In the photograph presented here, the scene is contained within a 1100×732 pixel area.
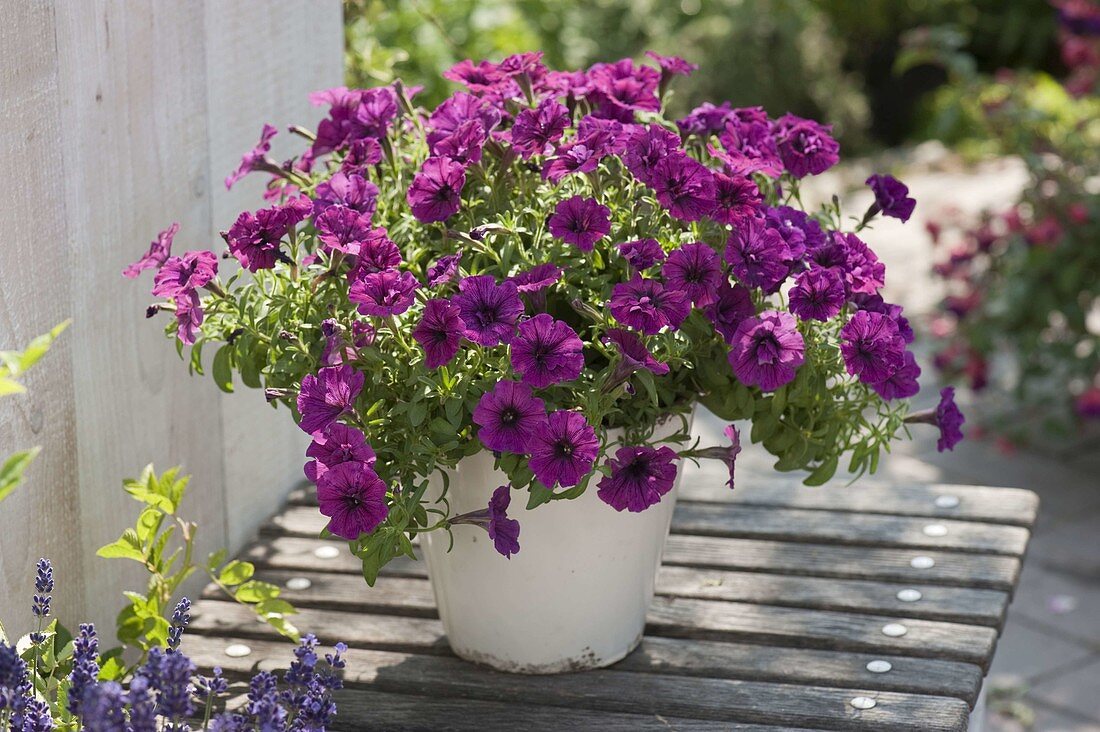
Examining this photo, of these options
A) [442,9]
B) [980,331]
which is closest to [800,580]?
[980,331]

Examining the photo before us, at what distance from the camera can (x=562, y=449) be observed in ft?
3.87

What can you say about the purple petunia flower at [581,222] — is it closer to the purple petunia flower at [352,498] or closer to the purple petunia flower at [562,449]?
the purple petunia flower at [562,449]

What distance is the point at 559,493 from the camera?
4.14 feet

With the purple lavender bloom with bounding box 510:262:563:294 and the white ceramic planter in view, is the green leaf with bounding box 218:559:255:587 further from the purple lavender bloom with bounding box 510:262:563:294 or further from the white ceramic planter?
the purple lavender bloom with bounding box 510:262:563:294

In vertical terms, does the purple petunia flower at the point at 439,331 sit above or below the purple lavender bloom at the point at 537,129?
below

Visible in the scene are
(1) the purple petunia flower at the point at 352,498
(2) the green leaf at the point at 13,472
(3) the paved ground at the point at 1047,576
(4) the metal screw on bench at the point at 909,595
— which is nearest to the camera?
(2) the green leaf at the point at 13,472

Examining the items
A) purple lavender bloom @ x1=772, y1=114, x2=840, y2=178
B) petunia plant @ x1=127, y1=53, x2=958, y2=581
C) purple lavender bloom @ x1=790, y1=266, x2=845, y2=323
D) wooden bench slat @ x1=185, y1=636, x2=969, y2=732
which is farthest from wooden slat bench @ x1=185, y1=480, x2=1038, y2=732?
purple lavender bloom @ x1=772, y1=114, x2=840, y2=178

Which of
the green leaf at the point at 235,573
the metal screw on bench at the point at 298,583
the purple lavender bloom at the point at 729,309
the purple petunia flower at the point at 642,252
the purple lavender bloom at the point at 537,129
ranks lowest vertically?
the metal screw on bench at the point at 298,583

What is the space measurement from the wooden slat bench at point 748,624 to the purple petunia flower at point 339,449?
1.08 ft

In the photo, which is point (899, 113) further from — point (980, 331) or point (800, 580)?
point (800, 580)

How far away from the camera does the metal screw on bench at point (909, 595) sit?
64.3 inches

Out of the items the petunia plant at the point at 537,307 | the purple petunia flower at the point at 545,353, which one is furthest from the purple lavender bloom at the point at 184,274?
the purple petunia flower at the point at 545,353

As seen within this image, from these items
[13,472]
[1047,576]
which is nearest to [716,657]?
[13,472]

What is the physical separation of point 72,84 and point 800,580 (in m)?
1.02
